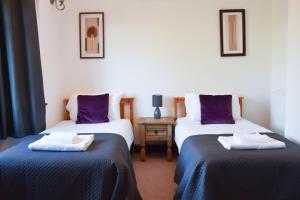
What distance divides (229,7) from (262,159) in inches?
96.0

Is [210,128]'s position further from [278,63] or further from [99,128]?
[278,63]

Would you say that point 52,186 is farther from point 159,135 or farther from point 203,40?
point 203,40

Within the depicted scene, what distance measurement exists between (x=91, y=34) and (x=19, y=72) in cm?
140

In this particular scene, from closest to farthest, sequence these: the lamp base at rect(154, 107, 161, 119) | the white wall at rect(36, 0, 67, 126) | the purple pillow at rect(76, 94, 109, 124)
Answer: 1. the white wall at rect(36, 0, 67, 126)
2. the purple pillow at rect(76, 94, 109, 124)
3. the lamp base at rect(154, 107, 161, 119)

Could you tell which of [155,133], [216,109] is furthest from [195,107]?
[155,133]

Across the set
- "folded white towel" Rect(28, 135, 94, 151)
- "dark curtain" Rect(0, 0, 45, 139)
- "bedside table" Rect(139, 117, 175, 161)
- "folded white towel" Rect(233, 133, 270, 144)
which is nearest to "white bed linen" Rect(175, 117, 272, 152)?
"bedside table" Rect(139, 117, 175, 161)

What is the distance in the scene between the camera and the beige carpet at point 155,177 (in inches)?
98.0

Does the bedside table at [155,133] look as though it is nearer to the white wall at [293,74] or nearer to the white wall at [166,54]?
the white wall at [166,54]

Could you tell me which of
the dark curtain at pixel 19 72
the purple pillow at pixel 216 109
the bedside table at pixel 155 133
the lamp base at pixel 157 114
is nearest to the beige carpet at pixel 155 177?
the bedside table at pixel 155 133

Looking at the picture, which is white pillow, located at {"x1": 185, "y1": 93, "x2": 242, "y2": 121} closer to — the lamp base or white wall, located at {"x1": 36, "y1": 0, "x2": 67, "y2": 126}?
the lamp base

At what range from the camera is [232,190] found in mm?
1852

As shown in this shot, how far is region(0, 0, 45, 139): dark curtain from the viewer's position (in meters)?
2.34

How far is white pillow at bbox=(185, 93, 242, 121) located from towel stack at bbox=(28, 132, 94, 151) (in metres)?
1.53

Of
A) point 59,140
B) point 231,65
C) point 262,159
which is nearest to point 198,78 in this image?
point 231,65
